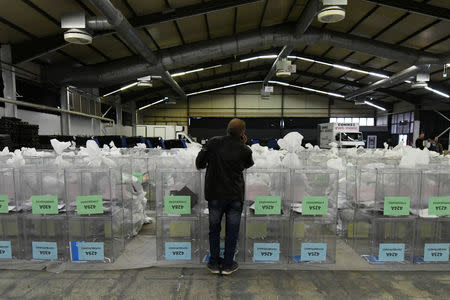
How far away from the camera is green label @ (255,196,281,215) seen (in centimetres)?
195

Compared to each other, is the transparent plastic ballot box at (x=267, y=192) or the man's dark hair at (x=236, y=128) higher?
the man's dark hair at (x=236, y=128)

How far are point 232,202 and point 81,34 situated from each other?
4.40m

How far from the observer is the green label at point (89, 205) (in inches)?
75.7

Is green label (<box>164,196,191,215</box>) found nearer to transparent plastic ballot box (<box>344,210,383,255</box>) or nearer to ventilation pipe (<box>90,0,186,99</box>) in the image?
transparent plastic ballot box (<box>344,210,383,255</box>)

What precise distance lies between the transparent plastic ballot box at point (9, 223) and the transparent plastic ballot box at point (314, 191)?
208cm

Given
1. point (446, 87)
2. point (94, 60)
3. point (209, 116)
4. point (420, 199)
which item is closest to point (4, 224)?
point (420, 199)

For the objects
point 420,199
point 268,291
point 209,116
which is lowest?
point 268,291

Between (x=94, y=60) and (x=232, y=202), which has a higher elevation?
(x=94, y=60)

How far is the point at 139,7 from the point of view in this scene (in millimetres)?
5367

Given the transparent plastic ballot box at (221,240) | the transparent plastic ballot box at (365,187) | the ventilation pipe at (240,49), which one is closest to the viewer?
the transparent plastic ballot box at (221,240)

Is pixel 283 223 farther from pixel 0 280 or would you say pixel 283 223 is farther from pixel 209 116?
pixel 209 116

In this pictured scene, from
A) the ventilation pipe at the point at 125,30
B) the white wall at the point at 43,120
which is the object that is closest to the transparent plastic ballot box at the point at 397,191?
the ventilation pipe at the point at 125,30

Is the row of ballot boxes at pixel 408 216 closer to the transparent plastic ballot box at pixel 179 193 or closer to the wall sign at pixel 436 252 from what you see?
the wall sign at pixel 436 252

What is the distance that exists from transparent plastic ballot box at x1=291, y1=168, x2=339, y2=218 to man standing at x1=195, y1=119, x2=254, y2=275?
1.45 ft
